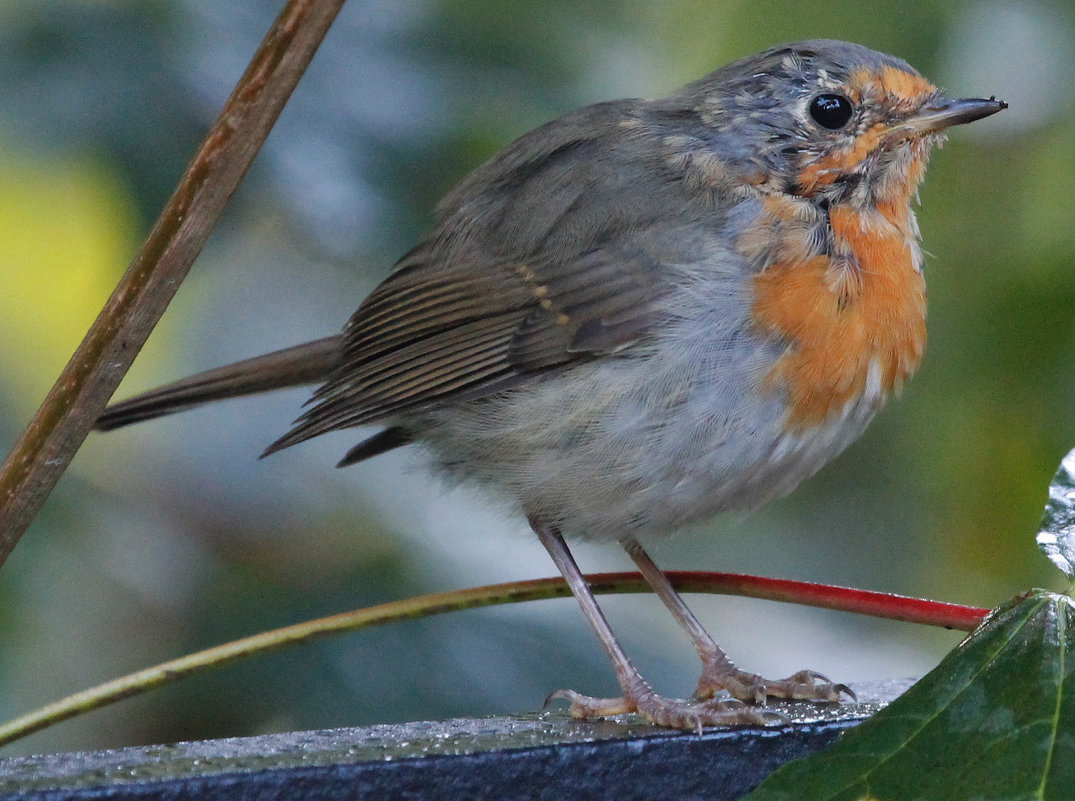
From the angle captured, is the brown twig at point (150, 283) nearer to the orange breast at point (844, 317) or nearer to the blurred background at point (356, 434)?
the blurred background at point (356, 434)

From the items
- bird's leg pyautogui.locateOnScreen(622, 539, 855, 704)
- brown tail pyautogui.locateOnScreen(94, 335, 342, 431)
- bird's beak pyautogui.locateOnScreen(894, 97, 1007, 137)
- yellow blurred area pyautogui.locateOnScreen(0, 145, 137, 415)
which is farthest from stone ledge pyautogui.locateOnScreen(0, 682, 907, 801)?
yellow blurred area pyautogui.locateOnScreen(0, 145, 137, 415)

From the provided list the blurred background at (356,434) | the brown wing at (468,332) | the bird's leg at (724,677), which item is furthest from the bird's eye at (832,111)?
the bird's leg at (724,677)

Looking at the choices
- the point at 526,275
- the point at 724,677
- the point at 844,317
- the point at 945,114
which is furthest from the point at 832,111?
the point at 724,677

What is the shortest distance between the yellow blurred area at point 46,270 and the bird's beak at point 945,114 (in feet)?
4.91

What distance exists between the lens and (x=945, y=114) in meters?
2.36

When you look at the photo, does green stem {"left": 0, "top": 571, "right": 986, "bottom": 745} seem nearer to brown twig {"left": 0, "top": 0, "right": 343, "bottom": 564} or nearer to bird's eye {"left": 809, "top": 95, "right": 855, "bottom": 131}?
brown twig {"left": 0, "top": 0, "right": 343, "bottom": 564}

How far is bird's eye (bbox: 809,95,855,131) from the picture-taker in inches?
95.9

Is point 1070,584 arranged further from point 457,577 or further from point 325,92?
point 325,92

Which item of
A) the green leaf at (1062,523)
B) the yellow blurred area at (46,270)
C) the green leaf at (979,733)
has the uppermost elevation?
the green leaf at (1062,523)

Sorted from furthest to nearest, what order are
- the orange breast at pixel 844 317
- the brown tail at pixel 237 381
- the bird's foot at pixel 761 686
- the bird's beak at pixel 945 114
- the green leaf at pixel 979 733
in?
the brown tail at pixel 237 381 < the bird's beak at pixel 945 114 < the orange breast at pixel 844 317 < the bird's foot at pixel 761 686 < the green leaf at pixel 979 733

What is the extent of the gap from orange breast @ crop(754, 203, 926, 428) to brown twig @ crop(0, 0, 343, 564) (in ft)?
3.96

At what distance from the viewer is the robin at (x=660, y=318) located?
2209 millimetres

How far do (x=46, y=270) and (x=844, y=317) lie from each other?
1930 millimetres

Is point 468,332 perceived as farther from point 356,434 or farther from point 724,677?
point 724,677
